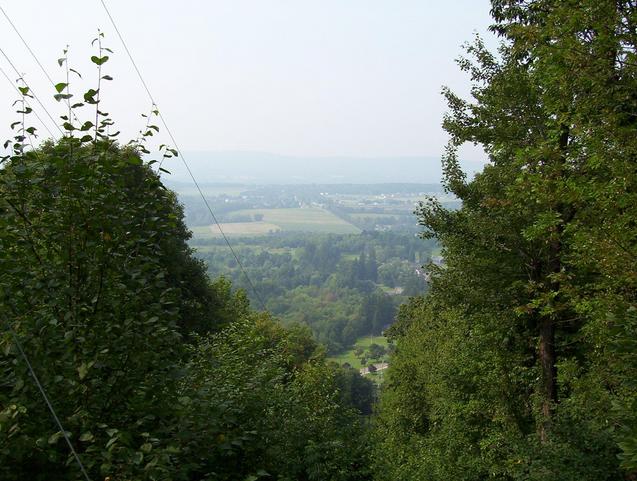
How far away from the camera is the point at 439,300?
11086 millimetres

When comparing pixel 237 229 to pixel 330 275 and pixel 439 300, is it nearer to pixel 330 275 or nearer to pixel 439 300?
pixel 330 275

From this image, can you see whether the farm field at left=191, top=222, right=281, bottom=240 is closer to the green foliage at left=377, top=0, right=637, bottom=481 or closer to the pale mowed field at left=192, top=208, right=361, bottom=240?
the pale mowed field at left=192, top=208, right=361, bottom=240

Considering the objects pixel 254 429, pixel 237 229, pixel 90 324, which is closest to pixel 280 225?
pixel 237 229

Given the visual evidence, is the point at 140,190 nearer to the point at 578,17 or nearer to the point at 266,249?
the point at 578,17

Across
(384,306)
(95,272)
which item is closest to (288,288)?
(384,306)

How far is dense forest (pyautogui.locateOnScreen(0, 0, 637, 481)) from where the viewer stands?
3.68m

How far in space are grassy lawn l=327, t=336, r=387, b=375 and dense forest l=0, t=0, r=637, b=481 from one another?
55665mm

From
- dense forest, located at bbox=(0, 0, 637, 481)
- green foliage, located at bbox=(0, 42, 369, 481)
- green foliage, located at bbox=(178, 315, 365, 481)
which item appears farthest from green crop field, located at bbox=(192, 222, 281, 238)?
green foliage, located at bbox=(0, 42, 369, 481)

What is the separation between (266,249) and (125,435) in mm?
133073

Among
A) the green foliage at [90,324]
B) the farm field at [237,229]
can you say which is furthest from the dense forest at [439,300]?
the farm field at [237,229]

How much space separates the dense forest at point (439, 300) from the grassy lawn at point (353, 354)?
5567cm

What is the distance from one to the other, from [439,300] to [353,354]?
64923mm

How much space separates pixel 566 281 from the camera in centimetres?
723

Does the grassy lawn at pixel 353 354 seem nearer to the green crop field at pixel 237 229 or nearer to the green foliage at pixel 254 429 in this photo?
the green foliage at pixel 254 429
